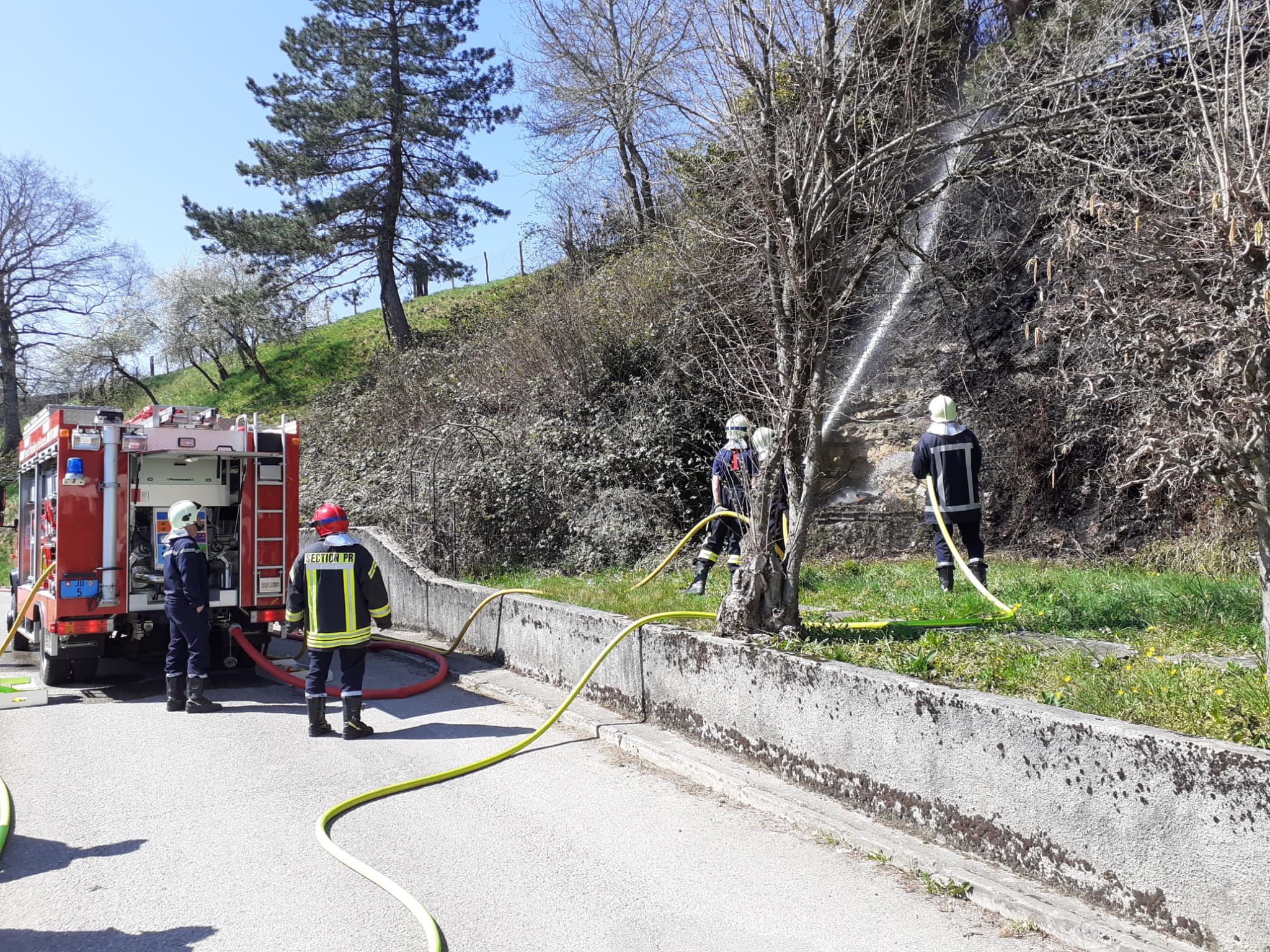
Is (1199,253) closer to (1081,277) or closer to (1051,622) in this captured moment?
(1051,622)

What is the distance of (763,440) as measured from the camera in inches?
287

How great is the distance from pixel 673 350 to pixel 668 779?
9176 millimetres

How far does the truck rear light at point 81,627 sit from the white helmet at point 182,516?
123cm

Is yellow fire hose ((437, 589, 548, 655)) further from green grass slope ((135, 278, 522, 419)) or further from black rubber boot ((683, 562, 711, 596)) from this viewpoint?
green grass slope ((135, 278, 522, 419))

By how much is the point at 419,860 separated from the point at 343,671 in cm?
278

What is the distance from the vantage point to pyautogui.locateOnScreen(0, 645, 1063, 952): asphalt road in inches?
144

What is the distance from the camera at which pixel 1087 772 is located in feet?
11.6

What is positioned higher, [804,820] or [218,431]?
[218,431]

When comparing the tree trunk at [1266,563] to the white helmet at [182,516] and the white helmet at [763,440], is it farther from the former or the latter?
the white helmet at [182,516]

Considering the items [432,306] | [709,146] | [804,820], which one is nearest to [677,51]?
[709,146]

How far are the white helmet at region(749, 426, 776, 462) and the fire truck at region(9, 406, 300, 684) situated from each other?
16.3 feet

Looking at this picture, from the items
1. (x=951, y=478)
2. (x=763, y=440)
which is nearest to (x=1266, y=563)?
(x=763, y=440)

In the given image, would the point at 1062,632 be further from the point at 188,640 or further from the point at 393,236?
the point at 393,236

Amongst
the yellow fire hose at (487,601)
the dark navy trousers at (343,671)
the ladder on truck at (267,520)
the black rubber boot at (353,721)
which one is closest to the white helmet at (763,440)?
the yellow fire hose at (487,601)
